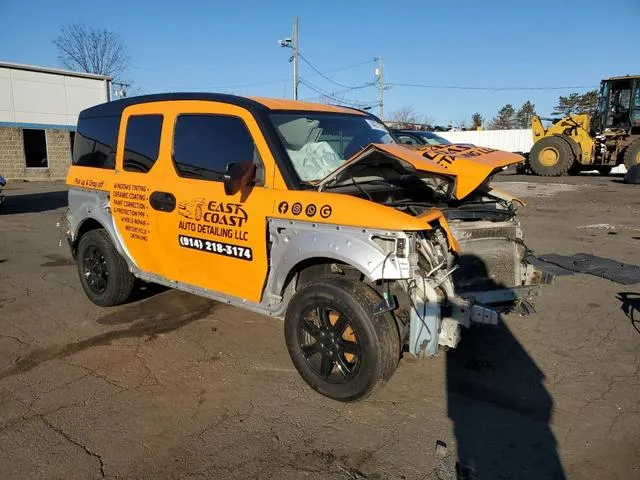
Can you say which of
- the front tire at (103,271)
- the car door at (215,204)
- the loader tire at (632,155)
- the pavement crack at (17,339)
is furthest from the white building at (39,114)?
the loader tire at (632,155)

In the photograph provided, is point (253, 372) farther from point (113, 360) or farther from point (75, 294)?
point (75, 294)

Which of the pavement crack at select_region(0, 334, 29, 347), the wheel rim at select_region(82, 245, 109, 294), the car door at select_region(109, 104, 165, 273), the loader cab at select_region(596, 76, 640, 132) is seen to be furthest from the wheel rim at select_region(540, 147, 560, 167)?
the pavement crack at select_region(0, 334, 29, 347)

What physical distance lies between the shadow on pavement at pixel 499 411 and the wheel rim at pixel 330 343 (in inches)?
29.3

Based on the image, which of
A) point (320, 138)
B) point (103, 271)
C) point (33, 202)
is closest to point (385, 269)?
point (320, 138)

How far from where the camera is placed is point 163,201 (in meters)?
4.30

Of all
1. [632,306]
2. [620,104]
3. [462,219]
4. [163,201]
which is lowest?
[632,306]

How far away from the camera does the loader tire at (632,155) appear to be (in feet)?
60.1

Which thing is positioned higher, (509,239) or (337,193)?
(337,193)

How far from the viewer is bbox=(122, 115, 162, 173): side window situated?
4.50m

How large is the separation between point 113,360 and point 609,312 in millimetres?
4767

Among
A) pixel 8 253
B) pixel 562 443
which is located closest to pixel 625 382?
pixel 562 443

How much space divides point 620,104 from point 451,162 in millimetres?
19893

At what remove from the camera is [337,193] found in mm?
3486

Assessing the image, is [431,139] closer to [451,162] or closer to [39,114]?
[451,162]
